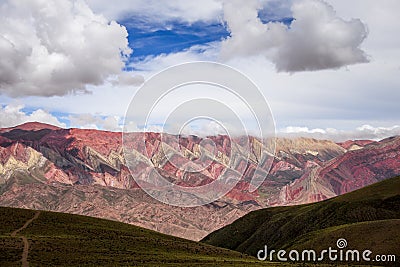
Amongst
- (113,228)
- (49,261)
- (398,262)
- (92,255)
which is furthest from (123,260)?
(398,262)

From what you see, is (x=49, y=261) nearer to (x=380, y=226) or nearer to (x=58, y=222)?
(x=58, y=222)

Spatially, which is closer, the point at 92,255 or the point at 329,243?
the point at 92,255

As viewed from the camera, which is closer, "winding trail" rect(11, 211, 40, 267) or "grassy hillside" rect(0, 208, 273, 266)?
"winding trail" rect(11, 211, 40, 267)

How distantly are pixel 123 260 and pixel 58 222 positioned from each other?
1829 inches

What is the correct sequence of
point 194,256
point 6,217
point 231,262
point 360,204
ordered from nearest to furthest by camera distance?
1. point 231,262
2. point 194,256
3. point 6,217
4. point 360,204

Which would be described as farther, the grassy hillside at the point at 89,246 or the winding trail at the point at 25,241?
the grassy hillside at the point at 89,246

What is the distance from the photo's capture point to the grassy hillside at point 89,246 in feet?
278

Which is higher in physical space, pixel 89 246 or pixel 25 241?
pixel 25 241

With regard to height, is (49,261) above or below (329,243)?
below

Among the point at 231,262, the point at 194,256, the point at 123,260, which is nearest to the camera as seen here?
the point at 123,260

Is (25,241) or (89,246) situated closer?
(25,241)

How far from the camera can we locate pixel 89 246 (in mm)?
99312

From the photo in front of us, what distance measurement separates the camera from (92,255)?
9025 cm

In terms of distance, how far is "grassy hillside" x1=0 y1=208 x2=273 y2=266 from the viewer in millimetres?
84688
